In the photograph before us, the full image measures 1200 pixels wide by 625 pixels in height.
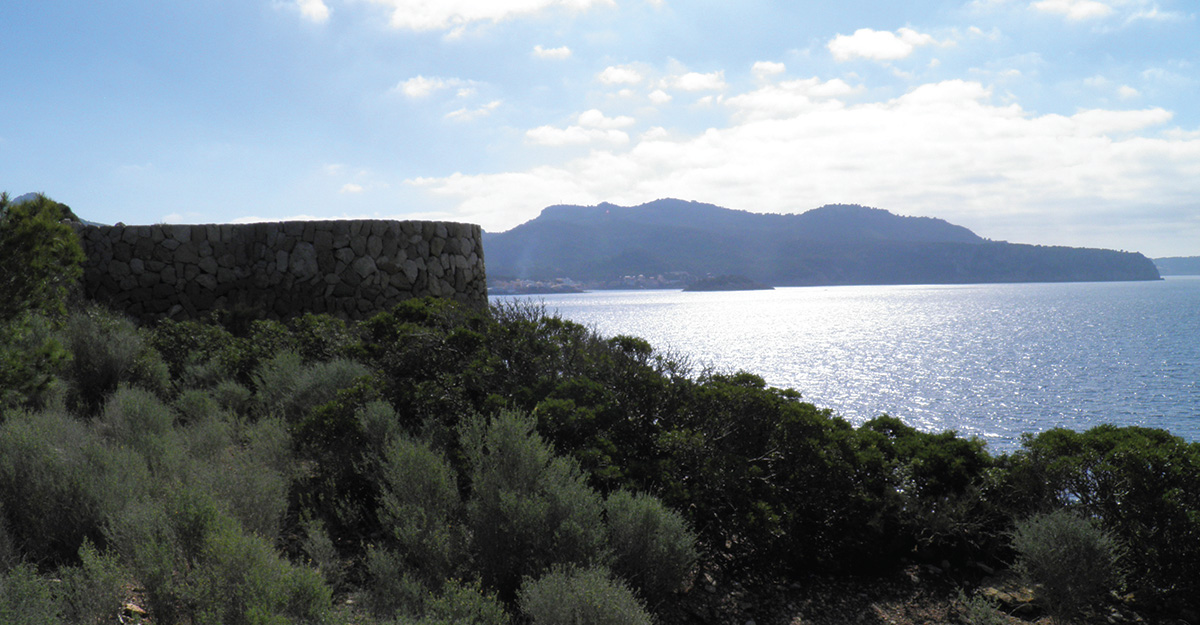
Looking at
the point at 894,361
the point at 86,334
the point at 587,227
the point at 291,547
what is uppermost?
the point at 587,227

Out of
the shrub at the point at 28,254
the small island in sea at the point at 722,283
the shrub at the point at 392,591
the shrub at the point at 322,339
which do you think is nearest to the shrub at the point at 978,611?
the shrub at the point at 392,591

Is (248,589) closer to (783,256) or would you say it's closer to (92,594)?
(92,594)

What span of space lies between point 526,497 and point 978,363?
1279 inches

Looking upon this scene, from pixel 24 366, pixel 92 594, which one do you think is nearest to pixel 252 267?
pixel 24 366

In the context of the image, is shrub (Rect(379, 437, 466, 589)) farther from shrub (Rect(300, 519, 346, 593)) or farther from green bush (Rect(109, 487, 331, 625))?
green bush (Rect(109, 487, 331, 625))

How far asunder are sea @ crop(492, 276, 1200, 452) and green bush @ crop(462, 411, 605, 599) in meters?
2.72

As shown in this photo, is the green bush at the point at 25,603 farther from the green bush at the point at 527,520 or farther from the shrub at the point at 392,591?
the green bush at the point at 527,520

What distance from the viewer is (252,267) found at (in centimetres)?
1132

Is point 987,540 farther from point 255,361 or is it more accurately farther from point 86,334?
point 86,334

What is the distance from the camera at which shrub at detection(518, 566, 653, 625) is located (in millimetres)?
2367

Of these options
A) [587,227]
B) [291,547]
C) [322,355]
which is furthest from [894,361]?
[587,227]

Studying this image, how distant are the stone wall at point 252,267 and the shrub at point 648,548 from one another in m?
9.08

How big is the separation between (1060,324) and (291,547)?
2320 inches

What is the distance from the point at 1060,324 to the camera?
48.2 metres
